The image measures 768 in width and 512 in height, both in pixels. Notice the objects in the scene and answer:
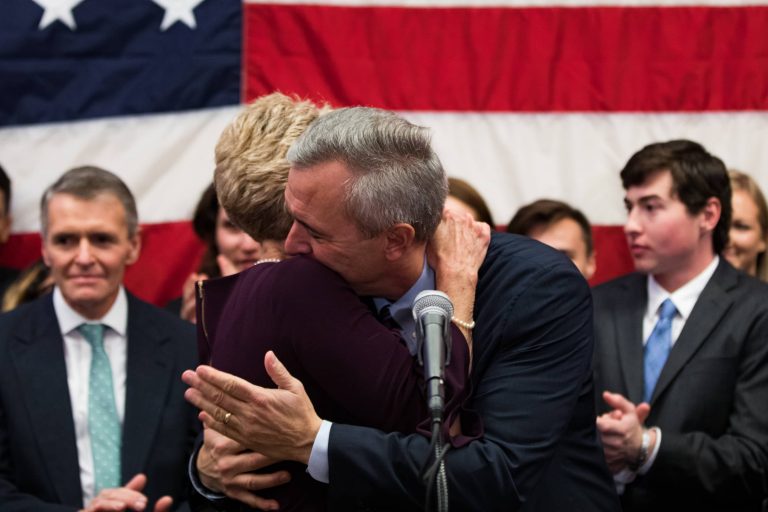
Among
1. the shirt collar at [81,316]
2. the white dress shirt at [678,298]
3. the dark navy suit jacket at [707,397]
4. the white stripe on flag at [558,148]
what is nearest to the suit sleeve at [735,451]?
Answer: the dark navy suit jacket at [707,397]

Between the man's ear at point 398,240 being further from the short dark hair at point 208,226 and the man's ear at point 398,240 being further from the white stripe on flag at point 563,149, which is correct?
the white stripe on flag at point 563,149

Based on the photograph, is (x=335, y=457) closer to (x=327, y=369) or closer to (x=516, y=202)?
(x=327, y=369)

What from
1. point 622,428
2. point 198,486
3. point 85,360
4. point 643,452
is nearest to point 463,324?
point 198,486

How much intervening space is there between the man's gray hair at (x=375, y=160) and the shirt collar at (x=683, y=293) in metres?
1.93

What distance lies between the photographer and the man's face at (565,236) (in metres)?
4.33

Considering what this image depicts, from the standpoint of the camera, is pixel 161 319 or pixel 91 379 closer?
pixel 91 379

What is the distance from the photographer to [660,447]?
11.3 ft

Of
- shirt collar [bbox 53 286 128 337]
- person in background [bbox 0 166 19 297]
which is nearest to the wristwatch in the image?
shirt collar [bbox 53 286 128 337]

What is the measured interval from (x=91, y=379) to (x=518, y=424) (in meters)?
1.89

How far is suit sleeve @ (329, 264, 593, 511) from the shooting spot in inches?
80.2

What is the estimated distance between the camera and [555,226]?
436 centimetres

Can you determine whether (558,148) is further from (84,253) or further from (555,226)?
(84,253)

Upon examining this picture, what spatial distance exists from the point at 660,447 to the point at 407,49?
6.48 feet

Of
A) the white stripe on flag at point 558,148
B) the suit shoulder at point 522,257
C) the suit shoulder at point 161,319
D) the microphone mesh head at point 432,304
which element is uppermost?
the white stripe on flag at point 558,148
